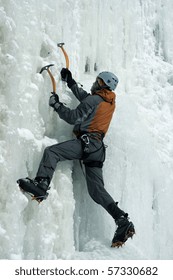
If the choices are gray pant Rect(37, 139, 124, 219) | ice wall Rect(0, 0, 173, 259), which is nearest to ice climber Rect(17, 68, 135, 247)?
gray pant Rect(37, 139, 124, 219)

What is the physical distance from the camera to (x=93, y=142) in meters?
5.01

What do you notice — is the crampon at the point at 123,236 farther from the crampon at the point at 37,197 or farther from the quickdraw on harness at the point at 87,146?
the crampon at the point at 37,197

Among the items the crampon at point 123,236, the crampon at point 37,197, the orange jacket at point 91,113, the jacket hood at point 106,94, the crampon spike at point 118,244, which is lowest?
the crampon spike at point 118,244

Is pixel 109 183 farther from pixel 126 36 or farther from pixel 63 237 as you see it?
pixel 126 36

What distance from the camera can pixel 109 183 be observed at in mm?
5785

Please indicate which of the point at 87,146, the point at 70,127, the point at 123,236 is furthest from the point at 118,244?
the point at 70,127

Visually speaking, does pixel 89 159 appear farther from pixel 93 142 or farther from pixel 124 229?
pixel 124 229

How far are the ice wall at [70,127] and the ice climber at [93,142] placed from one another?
172 millimetres

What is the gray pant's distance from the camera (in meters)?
4.64

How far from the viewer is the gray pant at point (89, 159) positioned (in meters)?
4.64

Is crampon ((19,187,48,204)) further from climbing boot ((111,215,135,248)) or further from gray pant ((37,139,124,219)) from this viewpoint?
climbing boot ((111,215,135,248))

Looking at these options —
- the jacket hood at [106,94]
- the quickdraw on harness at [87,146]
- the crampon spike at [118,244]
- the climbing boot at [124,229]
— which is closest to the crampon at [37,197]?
the quickdraw on harness at [87,146]
